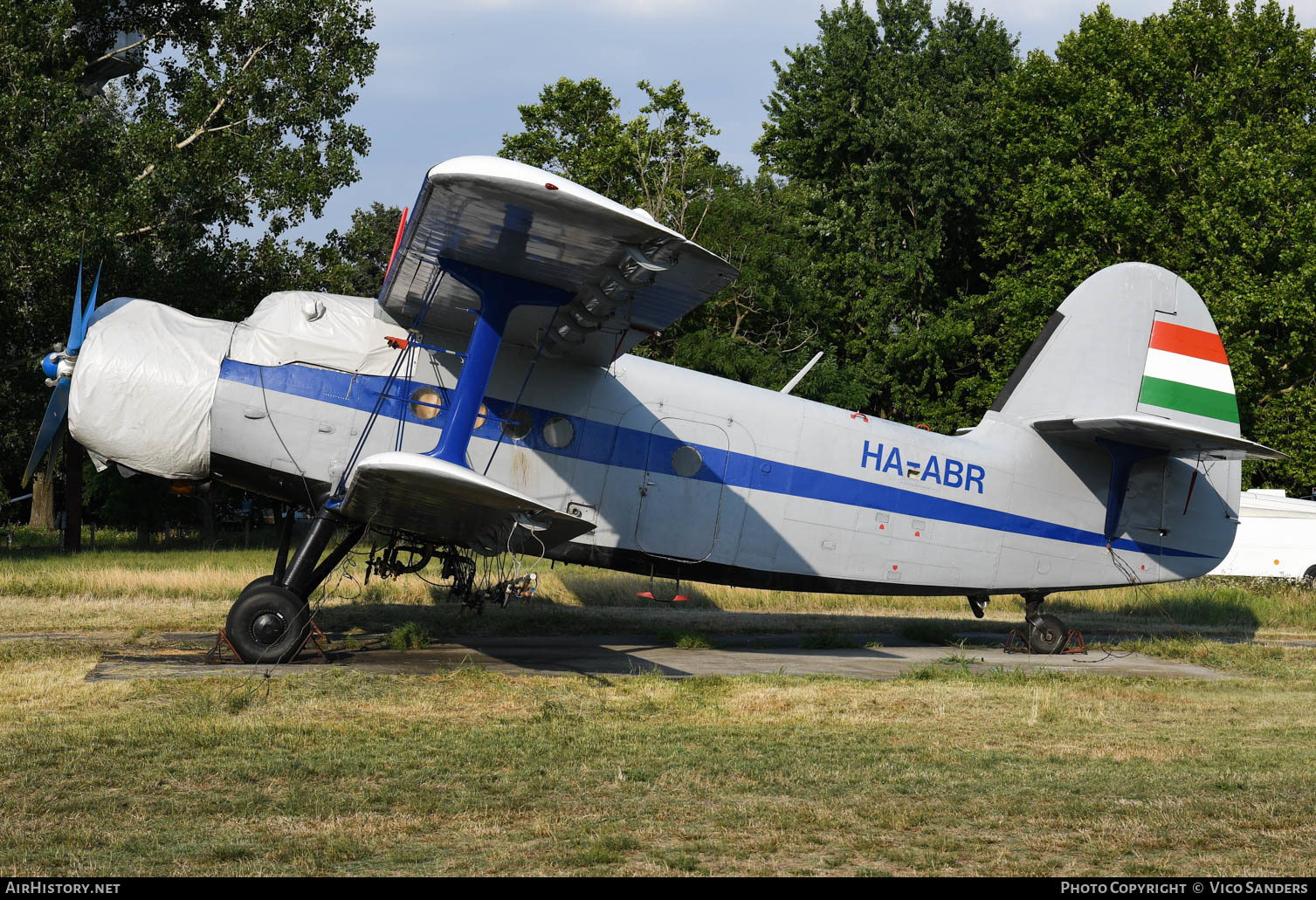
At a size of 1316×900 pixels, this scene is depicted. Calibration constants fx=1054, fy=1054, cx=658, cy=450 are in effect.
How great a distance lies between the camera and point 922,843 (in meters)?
5.39

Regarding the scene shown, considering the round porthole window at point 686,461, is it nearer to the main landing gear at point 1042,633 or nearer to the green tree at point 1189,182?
the main landing gear at point 1042,633

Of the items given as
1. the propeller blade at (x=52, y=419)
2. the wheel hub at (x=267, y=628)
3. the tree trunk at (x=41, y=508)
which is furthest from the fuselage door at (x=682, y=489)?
the tree trunk at (x=41, y=508)

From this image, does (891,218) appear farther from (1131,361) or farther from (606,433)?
(606,433)

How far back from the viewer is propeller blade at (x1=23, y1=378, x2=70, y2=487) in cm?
1082

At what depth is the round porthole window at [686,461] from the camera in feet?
38.7

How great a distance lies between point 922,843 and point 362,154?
28.9 m

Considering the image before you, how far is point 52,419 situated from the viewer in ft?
36.5

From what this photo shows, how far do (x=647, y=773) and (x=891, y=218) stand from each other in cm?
3533

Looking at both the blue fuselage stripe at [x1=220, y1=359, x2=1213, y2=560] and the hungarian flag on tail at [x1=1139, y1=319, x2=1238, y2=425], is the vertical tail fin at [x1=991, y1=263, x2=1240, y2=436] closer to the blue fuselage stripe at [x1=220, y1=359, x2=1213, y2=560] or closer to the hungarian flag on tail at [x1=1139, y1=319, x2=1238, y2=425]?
the hungarian flag on tail at [x1=1139, y1=319, x2=1238, y2=425]

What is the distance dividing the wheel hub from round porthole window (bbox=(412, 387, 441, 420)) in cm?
249

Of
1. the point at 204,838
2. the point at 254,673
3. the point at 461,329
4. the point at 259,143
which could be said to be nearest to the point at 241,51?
the point at 259,143

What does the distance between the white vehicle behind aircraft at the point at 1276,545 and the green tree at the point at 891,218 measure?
45.0 feet

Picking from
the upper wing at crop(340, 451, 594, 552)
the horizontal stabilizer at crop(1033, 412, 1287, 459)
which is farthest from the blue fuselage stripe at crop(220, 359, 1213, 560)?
the horizontal stabilizer at crop(1033, 412, 1287, 459)

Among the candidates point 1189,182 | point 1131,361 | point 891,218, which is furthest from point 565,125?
point 1131,361
